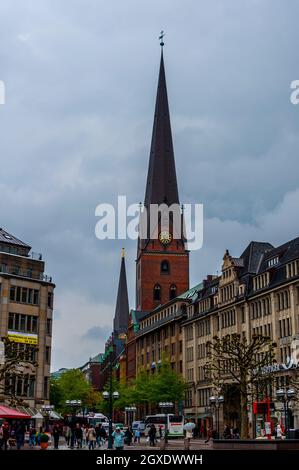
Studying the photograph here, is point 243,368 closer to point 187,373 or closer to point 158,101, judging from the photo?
point 187,373

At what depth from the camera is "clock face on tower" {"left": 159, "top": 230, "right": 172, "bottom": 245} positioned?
164500 mm

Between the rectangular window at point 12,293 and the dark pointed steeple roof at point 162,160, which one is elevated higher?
the dark pointed steeple roof at point 162,160

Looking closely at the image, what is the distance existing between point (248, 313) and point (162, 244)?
77766 millimetres

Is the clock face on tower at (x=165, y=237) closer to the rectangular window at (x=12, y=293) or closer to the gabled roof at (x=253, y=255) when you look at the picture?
the gabled roof at (x=253, y=255)

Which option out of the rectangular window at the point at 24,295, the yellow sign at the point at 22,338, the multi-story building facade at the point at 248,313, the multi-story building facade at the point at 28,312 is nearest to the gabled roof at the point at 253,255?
the multi-story building facade at the point at 248,313

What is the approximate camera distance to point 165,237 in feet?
541

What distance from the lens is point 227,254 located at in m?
96.2

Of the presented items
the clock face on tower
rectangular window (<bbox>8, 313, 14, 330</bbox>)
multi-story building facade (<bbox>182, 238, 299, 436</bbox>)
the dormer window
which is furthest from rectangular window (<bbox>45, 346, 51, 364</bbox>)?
the clock face on tower

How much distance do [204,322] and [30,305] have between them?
28264 millimetres

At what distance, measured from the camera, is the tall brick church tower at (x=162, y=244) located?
6388 inches

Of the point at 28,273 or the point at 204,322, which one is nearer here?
the point at 28,273

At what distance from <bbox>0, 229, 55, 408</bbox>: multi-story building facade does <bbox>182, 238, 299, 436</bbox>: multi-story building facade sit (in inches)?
874

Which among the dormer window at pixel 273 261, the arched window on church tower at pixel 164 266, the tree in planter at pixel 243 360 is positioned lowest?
the tree in planter at pixel 243 360
